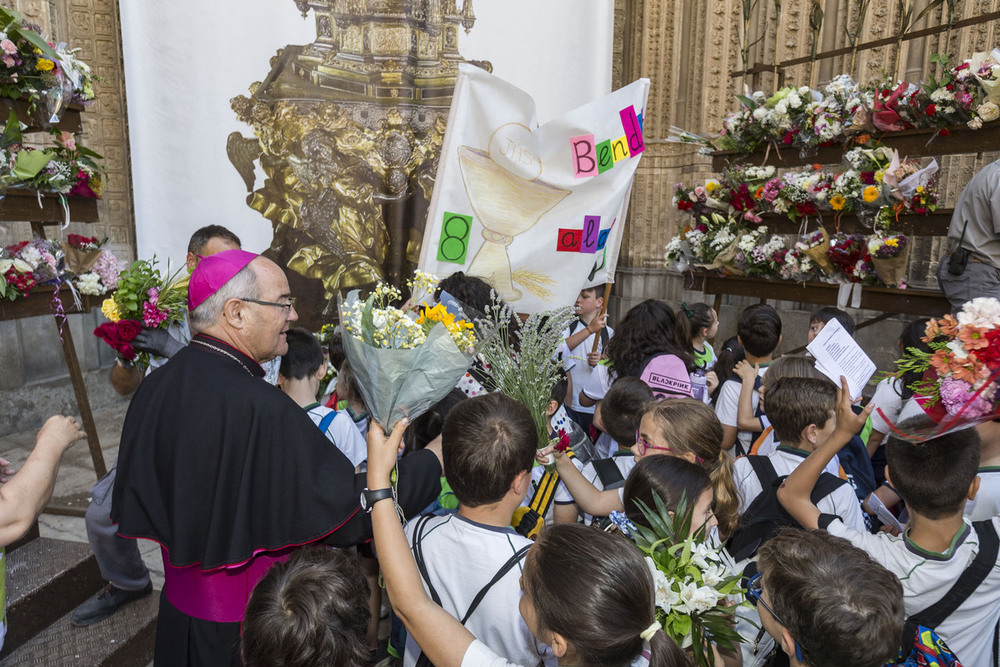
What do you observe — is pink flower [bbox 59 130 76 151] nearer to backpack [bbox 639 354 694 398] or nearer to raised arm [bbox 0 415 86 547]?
raised arm [bbox 0 415 86 547]

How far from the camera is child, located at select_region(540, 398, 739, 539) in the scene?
86.4 inches

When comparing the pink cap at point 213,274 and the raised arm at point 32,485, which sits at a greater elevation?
the pink cap at point 213,274

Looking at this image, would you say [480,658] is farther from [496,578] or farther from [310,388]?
[310,388]

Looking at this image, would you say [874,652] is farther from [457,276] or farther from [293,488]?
[457,276]

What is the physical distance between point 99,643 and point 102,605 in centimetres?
24

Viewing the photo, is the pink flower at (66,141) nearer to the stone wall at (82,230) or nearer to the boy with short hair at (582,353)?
the stone wall at (82,230)

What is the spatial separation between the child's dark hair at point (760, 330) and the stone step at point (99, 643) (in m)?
Answer: 3.74

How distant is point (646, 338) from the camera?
3.43 m

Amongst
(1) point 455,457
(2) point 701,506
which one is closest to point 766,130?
(2) point 701,506

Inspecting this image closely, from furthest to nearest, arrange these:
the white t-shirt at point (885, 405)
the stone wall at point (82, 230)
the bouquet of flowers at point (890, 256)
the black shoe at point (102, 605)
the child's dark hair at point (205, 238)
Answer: the stone wall at point (82, 230), the bouquet of flowers at point (890, 256), the child's dark hair at point (205, 238), the black shoe at point (102, 605), the white t-shirt at point (885, 405)

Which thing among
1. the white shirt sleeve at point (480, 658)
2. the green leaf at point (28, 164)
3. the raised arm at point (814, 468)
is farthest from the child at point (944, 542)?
the green leaf at point (28, 164)

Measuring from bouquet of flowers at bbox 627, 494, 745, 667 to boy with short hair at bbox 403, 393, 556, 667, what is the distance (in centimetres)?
35

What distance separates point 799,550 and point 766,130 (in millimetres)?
4858

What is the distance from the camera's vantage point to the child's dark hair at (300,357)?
284 cm
